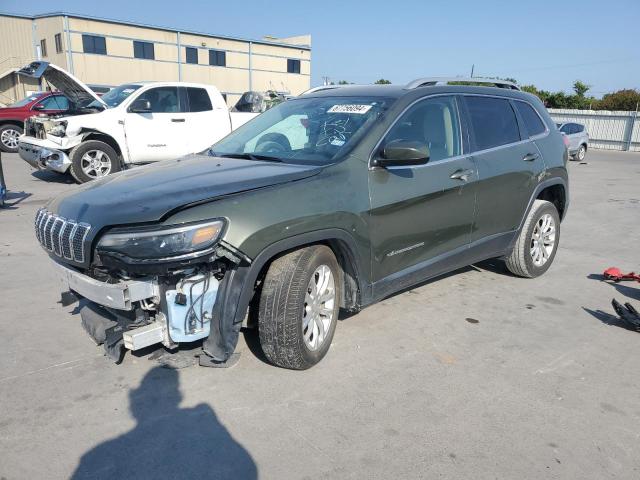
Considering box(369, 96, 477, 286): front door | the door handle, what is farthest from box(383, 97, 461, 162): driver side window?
the door handle

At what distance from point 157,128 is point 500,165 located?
7947mm

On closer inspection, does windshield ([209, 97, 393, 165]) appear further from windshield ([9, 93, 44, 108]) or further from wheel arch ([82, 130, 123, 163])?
windshield ([9, 93, 44, 108])

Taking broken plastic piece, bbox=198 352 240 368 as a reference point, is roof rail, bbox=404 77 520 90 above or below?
above

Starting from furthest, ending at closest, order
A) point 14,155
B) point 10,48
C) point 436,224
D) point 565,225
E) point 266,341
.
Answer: point 10,48, point 14,155, point 565,225, point 436,224, point 266,341

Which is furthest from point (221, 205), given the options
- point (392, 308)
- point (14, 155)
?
point (14, 155)

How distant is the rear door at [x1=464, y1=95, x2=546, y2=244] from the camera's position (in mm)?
4566

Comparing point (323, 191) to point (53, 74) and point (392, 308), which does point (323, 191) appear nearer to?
point (392, 308)

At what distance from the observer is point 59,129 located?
998cm

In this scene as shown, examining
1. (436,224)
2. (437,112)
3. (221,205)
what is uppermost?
(437,112)

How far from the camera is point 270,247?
3025mm

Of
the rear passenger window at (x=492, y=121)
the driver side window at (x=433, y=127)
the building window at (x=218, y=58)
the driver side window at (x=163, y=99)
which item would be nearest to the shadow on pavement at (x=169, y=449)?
the driver side window at (x=433, y=127)

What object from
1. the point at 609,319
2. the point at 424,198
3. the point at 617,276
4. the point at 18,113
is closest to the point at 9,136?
the point at 18,113

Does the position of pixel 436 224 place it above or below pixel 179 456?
above

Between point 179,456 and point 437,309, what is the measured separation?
8.77 ft
